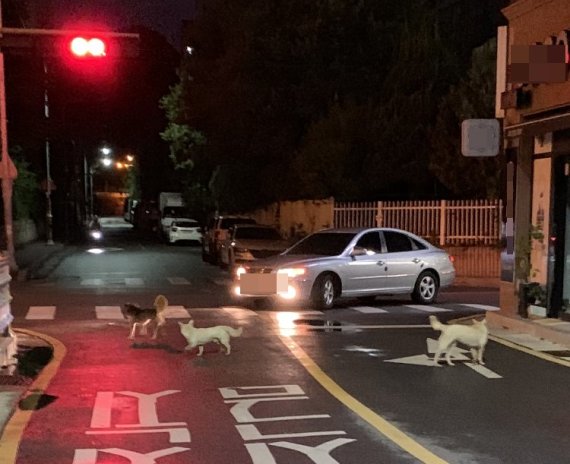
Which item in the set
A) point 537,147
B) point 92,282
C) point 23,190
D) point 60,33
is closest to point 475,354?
point 537,147

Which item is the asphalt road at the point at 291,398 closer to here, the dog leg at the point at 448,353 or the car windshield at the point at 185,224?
the dog leg at the point at 448,353

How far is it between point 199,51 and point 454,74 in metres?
14.1

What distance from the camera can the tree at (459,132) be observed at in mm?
23891

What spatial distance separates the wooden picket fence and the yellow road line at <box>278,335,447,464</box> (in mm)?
13788

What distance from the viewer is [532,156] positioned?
1346 centimetres

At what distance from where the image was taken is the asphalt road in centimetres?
666

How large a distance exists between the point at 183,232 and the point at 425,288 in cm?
2583

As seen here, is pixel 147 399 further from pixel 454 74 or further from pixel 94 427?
pixel 454 74

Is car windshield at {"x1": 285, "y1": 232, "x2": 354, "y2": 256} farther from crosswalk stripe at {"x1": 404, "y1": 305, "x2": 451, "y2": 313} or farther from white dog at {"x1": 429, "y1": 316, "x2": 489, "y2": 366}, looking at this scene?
white dog at {"x1": 429, "y1": 316, "x2": 489, "y2": 366}

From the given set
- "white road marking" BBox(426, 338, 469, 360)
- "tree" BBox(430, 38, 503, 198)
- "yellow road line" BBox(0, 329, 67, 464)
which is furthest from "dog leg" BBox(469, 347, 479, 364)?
"tree" BBox(430, 38, 503, 198)

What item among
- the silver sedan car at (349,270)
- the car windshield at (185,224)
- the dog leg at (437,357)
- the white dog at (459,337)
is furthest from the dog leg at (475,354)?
the car windshield at (185,224)

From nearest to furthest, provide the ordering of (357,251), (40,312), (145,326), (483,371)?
(483,371), (145,326), (40,312), (357,251)

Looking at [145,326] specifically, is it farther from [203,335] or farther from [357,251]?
[357,251]

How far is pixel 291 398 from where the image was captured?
845 cm
